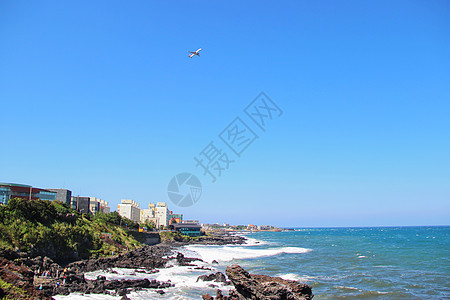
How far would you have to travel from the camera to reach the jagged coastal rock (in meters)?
15.4

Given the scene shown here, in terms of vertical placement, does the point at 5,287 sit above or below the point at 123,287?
above

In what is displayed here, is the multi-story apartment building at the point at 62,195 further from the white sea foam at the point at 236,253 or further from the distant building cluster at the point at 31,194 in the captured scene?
the white sea foam at the point at 236,253

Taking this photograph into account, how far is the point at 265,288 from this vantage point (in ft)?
52.0

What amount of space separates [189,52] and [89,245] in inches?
1300

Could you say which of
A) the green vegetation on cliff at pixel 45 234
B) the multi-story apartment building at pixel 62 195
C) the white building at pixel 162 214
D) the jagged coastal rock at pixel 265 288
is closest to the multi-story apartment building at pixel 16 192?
the green vegetation on cliff at pixel 45 234

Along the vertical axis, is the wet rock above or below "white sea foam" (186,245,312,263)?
above

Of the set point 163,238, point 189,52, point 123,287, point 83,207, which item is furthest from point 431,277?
point 83,207

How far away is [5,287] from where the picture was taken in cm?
1154

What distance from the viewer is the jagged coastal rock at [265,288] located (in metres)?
15.4

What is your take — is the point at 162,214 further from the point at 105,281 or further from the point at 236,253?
the point at 105,281

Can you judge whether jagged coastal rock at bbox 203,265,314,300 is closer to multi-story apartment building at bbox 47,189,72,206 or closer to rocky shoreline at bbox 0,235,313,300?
rocky shoreline at bbox 0,235,313,300

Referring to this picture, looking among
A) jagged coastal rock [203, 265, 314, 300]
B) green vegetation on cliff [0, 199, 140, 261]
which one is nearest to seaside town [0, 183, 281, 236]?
green vegetation on cliff [0, 199, 140, 261]

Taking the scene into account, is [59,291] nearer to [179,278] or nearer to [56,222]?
[179,278]

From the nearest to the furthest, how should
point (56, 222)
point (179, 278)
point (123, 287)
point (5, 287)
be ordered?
point (5, 287)
point (123, 287)
point (179, 278)
point (56, 222)
